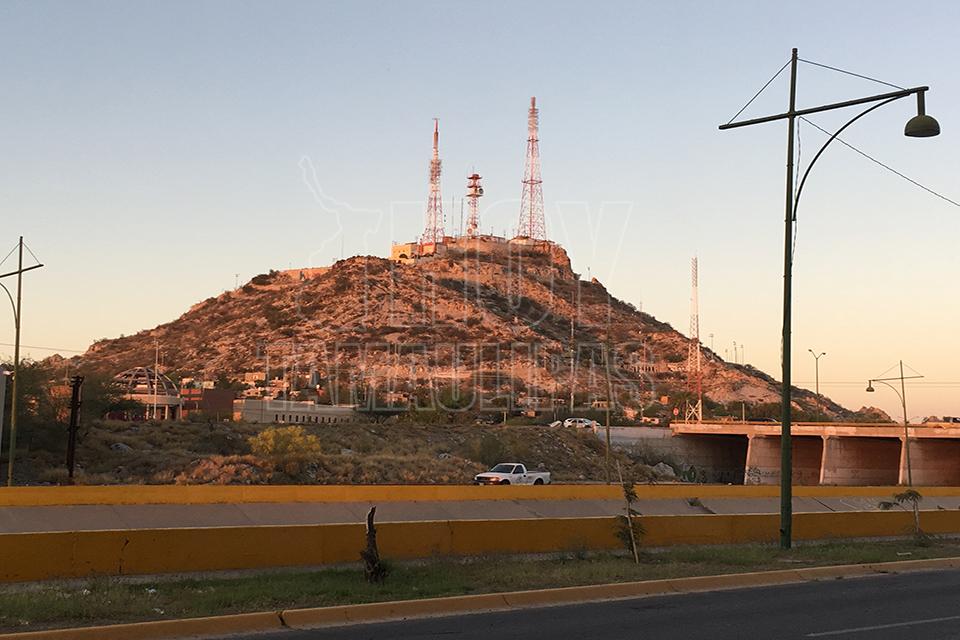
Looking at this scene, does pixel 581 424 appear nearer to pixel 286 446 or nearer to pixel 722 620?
pixel 286 446

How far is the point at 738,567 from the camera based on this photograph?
19.8 metres

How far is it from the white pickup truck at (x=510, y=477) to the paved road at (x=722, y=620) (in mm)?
31472

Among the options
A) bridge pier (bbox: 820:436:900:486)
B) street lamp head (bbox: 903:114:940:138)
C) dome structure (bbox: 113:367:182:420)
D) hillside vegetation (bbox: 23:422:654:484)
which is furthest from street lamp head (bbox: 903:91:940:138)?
dome structure (bbox: 113:367:182:420)

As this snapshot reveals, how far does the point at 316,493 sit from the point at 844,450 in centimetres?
7220

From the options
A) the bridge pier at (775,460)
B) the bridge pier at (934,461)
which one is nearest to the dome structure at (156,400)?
the bridge pier at (775,460)

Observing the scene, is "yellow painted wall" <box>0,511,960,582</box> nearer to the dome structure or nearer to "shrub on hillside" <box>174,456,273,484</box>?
"shrub on hillside" <box>174,456,273,484</box>

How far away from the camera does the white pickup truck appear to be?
160 feet

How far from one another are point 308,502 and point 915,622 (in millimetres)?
18291

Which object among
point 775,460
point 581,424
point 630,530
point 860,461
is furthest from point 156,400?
point 630,530

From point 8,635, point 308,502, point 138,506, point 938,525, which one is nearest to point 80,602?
point 8,635

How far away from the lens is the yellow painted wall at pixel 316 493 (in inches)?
986

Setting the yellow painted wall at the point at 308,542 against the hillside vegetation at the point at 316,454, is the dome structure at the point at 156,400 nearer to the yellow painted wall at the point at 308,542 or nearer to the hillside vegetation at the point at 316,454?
the hillside vegetation at the point at 316,454

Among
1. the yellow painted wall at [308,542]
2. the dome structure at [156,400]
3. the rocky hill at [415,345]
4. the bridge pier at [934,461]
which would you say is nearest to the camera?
the yellow painted wall at [308,542]

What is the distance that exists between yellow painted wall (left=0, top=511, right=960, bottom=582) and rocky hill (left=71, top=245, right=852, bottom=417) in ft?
370
